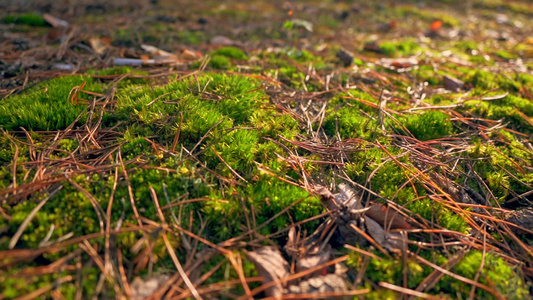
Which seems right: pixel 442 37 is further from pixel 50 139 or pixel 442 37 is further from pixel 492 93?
pixel 50 139

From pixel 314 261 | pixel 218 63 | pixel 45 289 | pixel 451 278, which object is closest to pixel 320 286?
pixel 314 261

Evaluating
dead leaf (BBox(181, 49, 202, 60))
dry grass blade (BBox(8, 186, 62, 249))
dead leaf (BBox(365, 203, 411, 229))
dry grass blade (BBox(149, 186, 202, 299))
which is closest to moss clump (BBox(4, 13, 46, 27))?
dead leaf (BBox(181, 49, 202, 60))

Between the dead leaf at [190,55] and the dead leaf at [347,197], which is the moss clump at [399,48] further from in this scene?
the dead leaf at [347,197]

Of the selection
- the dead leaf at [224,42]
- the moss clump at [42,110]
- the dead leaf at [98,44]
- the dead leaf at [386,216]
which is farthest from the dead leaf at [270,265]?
the dead leaf at [224,42]

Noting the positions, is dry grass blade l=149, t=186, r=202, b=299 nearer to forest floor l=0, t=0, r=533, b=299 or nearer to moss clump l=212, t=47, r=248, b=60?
forest floor l=0, t=0, r=533, b=299

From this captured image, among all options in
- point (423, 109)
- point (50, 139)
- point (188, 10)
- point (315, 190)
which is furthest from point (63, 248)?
point (188, 10)

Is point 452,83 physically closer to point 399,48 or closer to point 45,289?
point 399,48
